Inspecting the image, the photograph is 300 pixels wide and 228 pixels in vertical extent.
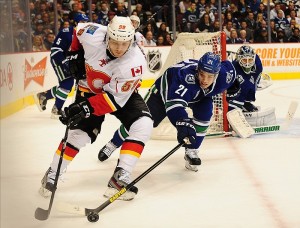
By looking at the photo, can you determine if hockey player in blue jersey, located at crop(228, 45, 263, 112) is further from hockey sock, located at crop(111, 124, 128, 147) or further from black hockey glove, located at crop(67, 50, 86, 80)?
black hockey glove, located at crop(67, 50, 86, 80)

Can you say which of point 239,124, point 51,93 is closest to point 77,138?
point 239,124

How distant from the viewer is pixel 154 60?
9172mm

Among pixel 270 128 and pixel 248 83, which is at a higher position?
pixel 248 83

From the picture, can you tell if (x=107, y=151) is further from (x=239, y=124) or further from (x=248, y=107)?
(x=248, y=107)

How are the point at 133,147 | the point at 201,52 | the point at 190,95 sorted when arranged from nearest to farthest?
the point at 133,147 → the point at 190,95 → the point at 201,52

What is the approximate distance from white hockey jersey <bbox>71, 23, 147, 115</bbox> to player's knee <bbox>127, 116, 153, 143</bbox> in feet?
0.43

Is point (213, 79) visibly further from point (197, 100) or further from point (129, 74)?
point (129, 74)

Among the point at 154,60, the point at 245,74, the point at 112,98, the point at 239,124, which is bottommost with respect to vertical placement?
the point at 154,60

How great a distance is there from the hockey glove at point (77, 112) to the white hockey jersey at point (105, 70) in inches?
1.3

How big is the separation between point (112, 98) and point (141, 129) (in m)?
0.22

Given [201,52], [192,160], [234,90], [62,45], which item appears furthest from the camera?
[62,45]

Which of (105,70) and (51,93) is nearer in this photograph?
(105,70)

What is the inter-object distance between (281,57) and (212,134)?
5.46 metres

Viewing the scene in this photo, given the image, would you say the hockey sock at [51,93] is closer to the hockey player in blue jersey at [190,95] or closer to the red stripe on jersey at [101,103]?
the hockey player in blue jersey at [190,95]
